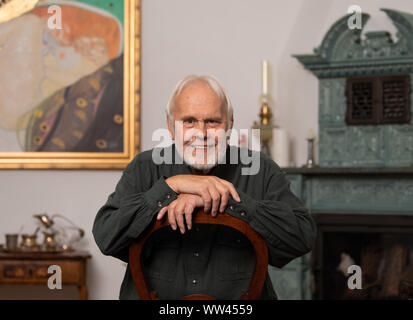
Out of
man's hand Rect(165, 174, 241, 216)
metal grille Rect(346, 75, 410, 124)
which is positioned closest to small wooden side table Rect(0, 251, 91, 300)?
metal grille Rect(346, 75, 410, 124)

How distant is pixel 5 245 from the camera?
15.1ft

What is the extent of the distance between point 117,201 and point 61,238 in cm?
341

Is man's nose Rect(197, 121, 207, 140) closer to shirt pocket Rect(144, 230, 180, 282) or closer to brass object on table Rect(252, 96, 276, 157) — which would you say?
shirt pocket Rect(144, 230, 180, 282)

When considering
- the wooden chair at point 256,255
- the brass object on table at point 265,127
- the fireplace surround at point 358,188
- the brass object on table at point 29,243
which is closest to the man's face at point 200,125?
the wooden chair at point 256,255

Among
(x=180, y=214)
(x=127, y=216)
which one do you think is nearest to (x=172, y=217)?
(x=180, y=214)

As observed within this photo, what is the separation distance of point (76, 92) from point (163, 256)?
3.49m

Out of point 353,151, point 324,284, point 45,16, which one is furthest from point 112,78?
point 324,284

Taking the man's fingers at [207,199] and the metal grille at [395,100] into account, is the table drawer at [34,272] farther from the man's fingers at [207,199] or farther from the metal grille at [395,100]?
the man's fingers at [207,199]

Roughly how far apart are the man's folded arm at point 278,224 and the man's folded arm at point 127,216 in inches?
7.0

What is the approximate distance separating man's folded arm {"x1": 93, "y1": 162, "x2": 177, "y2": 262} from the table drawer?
2.85 m

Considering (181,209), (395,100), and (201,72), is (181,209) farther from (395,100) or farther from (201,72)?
(201,72)

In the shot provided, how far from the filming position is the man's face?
1533 mm

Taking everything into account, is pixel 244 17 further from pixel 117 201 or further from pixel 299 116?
pixel 117 201

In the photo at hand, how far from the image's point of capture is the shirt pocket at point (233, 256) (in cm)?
154
